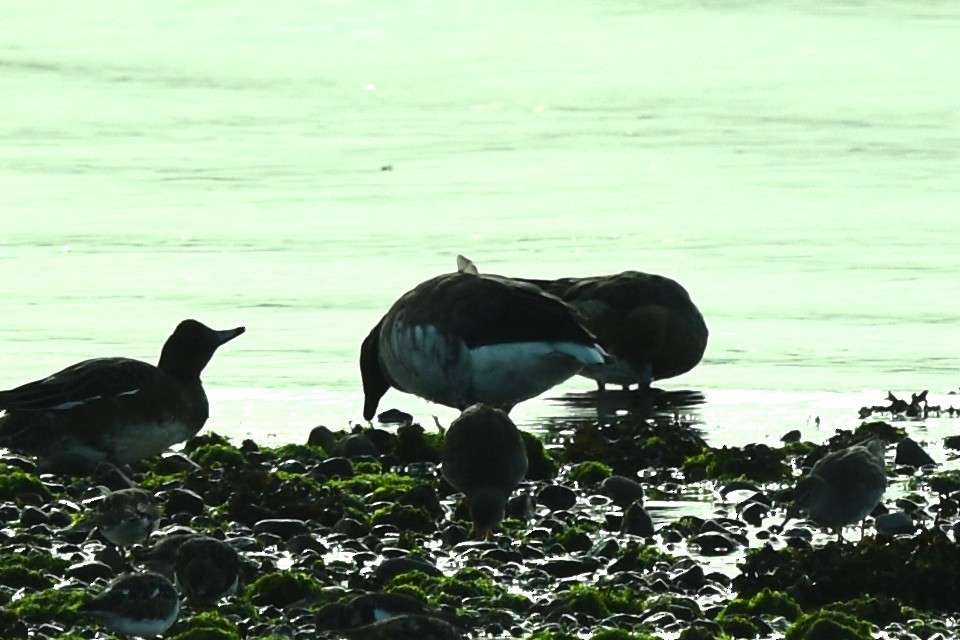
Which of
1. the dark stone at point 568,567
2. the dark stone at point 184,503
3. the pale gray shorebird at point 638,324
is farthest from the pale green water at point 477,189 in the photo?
the dark stone at point 568,567

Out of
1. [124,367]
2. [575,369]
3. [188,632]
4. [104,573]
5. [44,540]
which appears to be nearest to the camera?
[188,632]

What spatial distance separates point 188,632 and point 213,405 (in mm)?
7054

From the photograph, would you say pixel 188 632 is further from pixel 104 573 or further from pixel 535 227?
pixel 535 227

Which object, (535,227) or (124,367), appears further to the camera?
(535,227)

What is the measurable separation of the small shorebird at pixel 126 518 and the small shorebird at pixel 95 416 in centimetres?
208

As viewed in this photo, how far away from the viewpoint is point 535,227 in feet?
71.8

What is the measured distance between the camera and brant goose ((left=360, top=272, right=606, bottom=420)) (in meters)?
12.8

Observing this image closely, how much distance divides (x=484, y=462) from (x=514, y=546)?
1.76 ft

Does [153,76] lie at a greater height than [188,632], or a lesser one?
greater

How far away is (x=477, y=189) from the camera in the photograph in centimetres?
2445

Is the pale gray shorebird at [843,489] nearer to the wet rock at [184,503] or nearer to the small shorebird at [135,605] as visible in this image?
the wet rock at [184,503]

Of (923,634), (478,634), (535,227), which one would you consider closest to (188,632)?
(478,634)

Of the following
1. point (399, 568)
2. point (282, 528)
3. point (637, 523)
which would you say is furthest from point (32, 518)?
point (637, 523)

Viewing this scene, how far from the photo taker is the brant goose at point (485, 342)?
12758 mm
